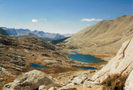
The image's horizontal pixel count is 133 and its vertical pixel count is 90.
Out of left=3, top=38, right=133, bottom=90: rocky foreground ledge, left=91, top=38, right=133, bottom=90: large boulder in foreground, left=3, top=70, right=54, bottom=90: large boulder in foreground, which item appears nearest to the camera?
left=91, top=38, right=133, bottom=90: large boulder in foreground

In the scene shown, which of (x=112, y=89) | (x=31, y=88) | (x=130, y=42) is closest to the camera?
(x=112, y=89)

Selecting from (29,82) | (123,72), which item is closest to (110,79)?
(123,72)

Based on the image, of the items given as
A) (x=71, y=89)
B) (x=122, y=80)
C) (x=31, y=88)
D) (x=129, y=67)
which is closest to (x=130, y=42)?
(x=129, y=67)

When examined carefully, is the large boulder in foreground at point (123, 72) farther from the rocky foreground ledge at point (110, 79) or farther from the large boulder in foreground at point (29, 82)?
the large boulder in foreground at point (29, 82)

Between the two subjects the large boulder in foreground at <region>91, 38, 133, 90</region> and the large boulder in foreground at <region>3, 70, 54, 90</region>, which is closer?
the large boulder in foreground at <region>91, 38, 133, 90</region>

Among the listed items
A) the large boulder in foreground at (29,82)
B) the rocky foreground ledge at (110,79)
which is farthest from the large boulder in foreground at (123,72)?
the large boulder in foreground at (29,82)

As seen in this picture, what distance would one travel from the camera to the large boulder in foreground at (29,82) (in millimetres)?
17355

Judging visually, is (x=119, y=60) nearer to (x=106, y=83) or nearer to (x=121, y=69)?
(x=121, y=69)

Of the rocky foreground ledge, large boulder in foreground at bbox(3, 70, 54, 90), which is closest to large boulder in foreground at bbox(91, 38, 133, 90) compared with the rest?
the rocky foreground ledge

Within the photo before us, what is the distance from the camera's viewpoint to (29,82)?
18250 millimetres

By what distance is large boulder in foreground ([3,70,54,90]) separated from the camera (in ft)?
56.9

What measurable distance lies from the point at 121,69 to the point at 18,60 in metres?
97.4

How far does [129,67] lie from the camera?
1338 cm

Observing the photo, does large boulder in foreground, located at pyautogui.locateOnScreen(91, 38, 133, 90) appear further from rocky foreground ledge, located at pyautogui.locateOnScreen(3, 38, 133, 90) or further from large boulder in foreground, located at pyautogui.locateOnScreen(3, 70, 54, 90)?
large boulder in foreground, located at pyautogui.locateOnScreen(3, 70, 54, 90)
